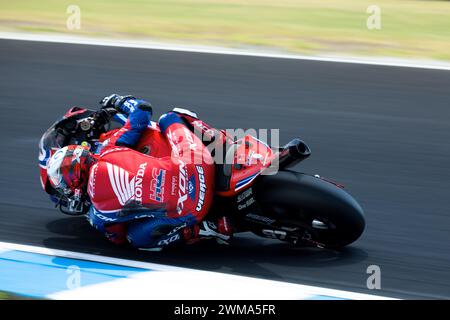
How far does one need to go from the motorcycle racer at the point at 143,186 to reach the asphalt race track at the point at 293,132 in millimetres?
239

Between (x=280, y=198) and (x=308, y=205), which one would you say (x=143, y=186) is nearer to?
(x=280, y=198)

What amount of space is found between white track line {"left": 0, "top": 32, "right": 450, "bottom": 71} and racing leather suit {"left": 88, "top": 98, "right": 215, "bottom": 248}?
6.15m

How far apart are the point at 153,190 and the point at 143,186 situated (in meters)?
0.07

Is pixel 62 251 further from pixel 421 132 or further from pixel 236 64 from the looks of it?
pixel 236 64

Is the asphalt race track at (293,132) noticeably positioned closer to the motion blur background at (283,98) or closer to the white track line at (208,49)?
the motion blur background at (283,98)

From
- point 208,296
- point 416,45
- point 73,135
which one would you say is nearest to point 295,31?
point 416,45

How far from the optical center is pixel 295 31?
44.0ft

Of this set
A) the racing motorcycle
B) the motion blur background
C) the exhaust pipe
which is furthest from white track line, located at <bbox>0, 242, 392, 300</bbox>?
the exhaust pipe

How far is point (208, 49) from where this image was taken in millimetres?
12094

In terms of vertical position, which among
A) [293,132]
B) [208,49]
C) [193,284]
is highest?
[208,49]

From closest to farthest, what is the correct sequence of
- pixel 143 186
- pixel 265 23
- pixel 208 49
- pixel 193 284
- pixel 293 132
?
pixel 193 284 < pixel 143 186 < pixel 293 132 < pixel 208 49 < pixel 265 23

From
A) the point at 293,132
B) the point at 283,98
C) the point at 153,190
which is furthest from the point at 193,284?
the point at 283,98

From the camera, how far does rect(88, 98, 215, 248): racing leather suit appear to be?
5637mm

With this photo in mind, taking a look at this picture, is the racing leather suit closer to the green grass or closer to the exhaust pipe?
the exhaust pipe
